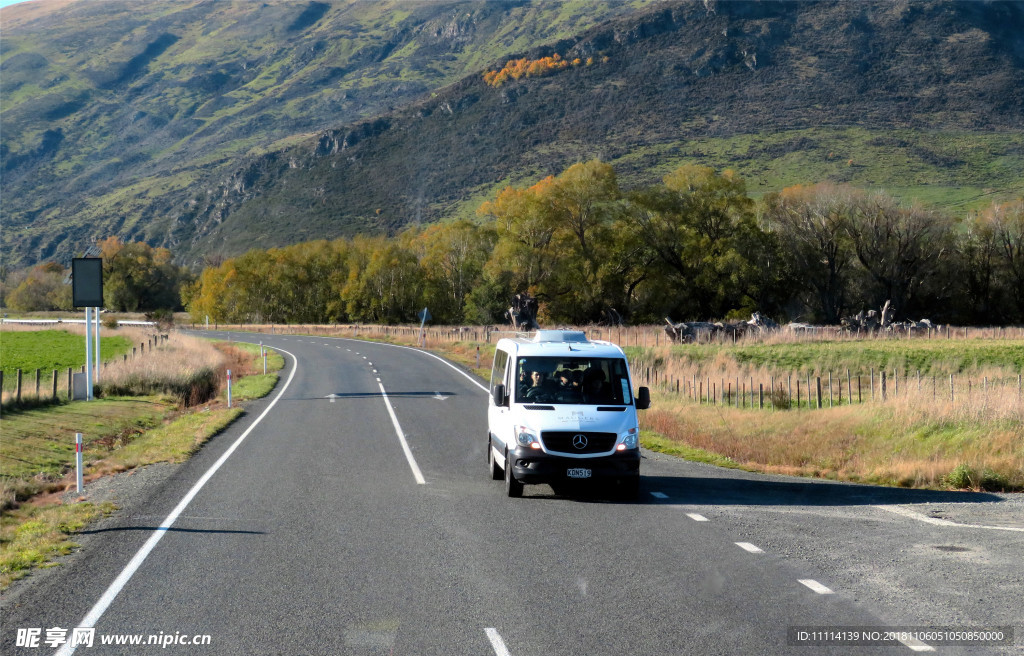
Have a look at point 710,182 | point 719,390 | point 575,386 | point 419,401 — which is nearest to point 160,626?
point 575,386

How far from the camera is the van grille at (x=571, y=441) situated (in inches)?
484

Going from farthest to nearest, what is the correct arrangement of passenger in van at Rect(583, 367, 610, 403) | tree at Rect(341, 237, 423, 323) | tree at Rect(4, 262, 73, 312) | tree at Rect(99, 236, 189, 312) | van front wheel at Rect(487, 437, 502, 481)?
tree at Rect(4, 262, 73, 312), tree at Rect(99, 236, 189, 312), tree at Rect(341, 237, 423, 323), van front wheel at Rect(487, 437, 502, 481), passenger in van at Rect(583, 367, 610, 403)

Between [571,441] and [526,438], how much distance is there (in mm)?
598

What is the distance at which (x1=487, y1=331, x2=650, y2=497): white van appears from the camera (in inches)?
480

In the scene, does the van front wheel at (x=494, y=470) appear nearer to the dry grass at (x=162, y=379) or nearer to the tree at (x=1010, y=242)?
the dry grass at (x=162, y=379)

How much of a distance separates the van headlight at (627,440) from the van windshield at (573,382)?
2.63ft

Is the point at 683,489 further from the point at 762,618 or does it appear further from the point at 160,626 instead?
the point at 160,626

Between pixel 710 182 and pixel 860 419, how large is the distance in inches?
2302

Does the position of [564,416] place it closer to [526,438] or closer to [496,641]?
[526,438]

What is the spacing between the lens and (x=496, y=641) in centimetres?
664

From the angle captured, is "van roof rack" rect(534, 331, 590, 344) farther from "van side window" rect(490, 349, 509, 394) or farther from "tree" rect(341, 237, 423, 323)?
"tree" rect(341, 237, 423, 323)

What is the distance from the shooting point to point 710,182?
245 ft

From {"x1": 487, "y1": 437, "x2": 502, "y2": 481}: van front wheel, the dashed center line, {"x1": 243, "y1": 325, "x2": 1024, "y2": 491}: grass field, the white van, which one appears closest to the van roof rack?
the white van

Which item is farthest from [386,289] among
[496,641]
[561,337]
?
[496,641]
